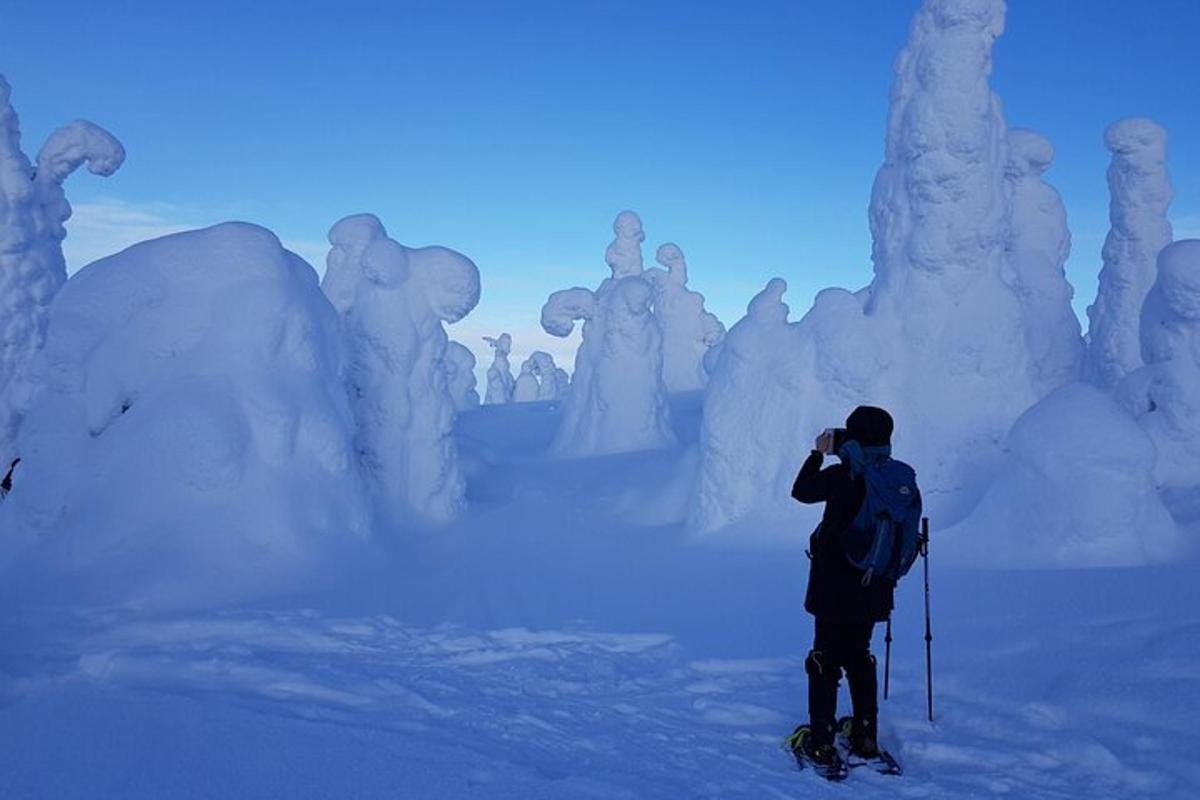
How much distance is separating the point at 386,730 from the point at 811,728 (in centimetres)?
244

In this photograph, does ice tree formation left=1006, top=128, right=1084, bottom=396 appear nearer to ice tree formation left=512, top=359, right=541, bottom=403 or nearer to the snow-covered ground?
the snow-covered ground

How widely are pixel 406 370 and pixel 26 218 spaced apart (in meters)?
11.1

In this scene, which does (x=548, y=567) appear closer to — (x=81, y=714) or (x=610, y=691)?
(x=610, y=691)

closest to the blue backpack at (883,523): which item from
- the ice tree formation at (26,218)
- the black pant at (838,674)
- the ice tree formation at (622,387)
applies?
the black pant at (838,674)

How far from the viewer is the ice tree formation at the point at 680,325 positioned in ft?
119

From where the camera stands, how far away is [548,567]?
1159 cm

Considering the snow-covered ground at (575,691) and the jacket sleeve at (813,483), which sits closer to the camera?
the snow-covered ground at (575,691)

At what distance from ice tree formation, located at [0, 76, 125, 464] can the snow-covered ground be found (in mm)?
12358

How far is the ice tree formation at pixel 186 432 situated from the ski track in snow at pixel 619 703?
1838mm

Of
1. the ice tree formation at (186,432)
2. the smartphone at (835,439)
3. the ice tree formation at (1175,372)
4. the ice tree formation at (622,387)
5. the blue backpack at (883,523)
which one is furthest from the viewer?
the ice tree formation at (622,387)

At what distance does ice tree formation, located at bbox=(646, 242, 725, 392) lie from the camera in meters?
36.4

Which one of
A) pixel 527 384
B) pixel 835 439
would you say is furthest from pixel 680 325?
pixel 835 439

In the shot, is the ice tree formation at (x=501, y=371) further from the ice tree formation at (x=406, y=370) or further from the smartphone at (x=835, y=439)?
the smartphone at (x=835, y=439)

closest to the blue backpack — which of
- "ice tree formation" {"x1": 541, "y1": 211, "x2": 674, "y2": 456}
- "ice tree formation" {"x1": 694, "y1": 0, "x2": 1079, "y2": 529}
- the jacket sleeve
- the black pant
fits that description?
the jacket sleeve
